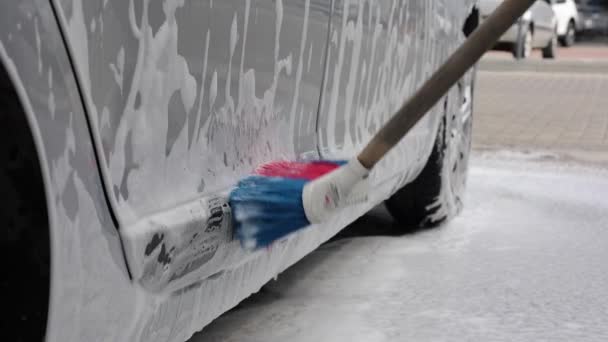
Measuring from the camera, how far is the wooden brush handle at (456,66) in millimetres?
1921

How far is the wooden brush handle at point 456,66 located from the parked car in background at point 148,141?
0.94 feet

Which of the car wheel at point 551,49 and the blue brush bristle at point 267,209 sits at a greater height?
the blue brush bristle at point 267,209

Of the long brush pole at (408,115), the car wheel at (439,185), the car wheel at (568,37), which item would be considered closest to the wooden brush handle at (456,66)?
the long brush pole at (408,115)

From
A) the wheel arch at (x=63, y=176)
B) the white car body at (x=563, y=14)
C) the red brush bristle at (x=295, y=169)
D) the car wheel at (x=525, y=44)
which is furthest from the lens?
the white car body at (x=563, y=14)

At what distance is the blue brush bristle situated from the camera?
1.96 meters

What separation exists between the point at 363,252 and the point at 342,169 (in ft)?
5.96

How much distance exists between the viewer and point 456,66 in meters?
1.94

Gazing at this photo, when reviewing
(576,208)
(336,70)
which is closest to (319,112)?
(336,70)

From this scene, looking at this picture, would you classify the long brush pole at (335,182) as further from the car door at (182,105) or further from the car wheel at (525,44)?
the car wheel at (525,44)

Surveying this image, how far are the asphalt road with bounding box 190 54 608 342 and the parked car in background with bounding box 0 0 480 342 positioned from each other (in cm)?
42

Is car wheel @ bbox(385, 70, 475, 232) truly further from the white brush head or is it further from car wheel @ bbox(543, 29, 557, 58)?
car wheel @ bbox(543, 29, 557, 58)

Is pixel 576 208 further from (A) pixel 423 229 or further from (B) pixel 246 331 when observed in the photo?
(B) pixel 246 331

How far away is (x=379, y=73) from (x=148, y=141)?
144 cm

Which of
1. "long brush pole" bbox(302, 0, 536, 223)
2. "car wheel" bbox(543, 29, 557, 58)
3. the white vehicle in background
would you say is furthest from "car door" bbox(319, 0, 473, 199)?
the white vehicle in background
